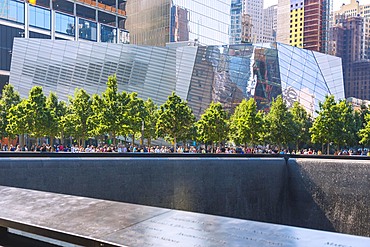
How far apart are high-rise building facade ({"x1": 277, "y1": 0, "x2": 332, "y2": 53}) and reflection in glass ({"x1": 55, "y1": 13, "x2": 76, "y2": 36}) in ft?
304

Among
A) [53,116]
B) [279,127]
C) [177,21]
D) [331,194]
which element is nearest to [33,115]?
[53,116]

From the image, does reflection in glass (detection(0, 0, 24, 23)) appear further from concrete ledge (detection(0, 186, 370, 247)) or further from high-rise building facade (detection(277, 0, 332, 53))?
high-rise building facade (detection(277, 0, 332, 53))

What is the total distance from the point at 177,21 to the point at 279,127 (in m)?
40.6

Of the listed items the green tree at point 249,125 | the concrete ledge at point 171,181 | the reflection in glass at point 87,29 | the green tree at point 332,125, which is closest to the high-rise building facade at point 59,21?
the reflection in glass at point 87,29

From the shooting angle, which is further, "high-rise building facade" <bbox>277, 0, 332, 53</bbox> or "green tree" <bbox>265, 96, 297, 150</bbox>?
"high-rise building facade" <bbox>277, 0, 332, 53</bbox>

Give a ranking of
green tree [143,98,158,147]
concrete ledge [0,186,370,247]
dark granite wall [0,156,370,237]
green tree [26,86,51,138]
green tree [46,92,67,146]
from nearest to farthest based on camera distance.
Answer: concrete ledge [0,186,370,247]
dark granite wall [0,156,370,237]
green tree [26,86,51,138]
green tree [46,92,67,146]
green tree [143,98,158,147]

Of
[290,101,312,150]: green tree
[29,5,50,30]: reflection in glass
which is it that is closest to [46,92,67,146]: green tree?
[290,101,312,150]: green tree

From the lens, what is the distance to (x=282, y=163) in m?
21.2

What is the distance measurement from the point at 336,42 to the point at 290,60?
93945 mm

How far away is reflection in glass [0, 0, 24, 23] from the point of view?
2623 inches

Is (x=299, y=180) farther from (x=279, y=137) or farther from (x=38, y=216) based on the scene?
(x=279, y=137)

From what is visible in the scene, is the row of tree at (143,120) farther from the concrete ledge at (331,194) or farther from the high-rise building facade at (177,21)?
the high-rise building facade at (177,21)

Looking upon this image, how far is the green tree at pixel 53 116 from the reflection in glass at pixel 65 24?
33.0m

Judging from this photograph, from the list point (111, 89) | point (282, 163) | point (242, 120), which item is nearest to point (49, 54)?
point (111, 89)
